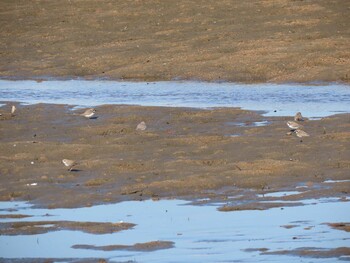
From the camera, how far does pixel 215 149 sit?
1730 centimetres

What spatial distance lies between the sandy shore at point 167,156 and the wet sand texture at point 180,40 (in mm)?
6905

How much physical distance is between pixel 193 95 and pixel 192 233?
519 inches

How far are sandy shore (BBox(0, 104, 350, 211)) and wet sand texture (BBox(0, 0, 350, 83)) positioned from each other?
6.90 m

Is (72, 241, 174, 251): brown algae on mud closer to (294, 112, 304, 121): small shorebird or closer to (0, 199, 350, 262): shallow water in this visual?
(0, 199, 350, 262): shallow water

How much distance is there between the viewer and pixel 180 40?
33.2 meters

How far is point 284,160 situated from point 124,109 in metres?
6.95

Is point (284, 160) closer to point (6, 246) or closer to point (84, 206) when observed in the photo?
point (84, 206)

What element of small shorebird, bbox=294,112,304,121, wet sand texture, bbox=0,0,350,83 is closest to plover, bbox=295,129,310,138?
small shorebird, bbox=294,112,304,121

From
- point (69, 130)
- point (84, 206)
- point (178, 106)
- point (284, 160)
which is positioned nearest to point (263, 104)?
point (178, 106)

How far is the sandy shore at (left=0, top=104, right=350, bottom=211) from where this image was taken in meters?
14.6

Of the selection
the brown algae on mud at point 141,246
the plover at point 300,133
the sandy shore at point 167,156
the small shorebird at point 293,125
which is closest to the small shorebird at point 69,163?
the sandy shore at point 167,156

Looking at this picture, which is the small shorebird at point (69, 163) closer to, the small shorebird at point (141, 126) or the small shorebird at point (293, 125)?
the small shorebird at point (141, 126)

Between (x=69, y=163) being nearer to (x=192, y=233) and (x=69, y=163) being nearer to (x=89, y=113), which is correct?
(x=192, y=233)

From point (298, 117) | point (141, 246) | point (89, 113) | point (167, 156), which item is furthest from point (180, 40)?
point (141, 246)
